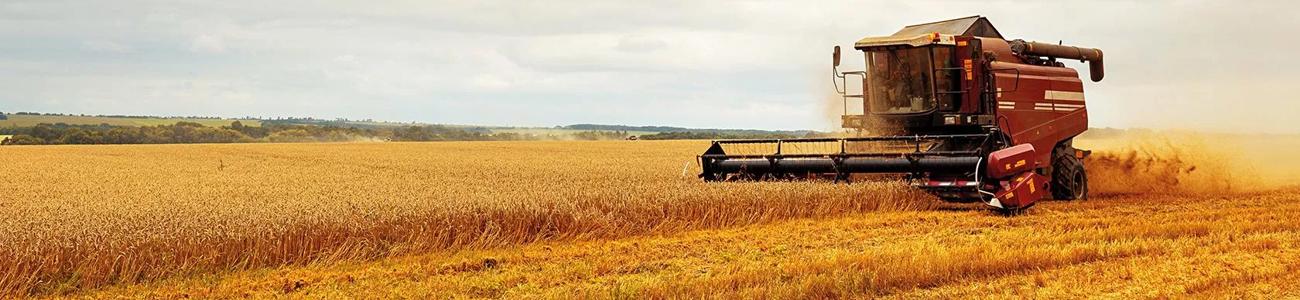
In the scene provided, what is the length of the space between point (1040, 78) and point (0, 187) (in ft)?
39.0

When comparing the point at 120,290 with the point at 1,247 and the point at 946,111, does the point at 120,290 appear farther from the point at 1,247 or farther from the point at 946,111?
the point at 946,111

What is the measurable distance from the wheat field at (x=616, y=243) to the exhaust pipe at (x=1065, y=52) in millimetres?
2228

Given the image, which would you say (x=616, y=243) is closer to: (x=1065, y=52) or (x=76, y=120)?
(x=1065, y=52)

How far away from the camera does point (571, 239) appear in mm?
8828

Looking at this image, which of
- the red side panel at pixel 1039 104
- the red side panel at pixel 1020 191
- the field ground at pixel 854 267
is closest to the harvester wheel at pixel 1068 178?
the red side panel at pixel 1039 104

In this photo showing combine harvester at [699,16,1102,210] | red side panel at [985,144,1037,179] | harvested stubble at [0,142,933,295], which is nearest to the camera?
harvested stubble at [0,142,933,295]

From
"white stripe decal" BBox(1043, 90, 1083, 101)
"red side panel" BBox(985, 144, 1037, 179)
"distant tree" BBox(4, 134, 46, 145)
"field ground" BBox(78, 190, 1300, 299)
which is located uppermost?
"white stripe decal" BBox(1043, 90, 1083, 101)

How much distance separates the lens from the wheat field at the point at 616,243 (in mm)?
6387

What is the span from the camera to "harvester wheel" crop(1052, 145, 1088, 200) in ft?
42.0

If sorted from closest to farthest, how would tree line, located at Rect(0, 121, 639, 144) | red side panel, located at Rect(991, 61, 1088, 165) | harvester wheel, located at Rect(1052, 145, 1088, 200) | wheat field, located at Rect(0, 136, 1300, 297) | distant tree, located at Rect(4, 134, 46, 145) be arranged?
wheat field, located at Rect(0, 136, 1300, 297)
red side panel, located at Rect(991, 61, 1088, 165)
harvester wheel, located at Rect(1052, 145, 1088, 200)
distant tree, located at Rect(4, 134, 46, 145)
tree line, located at Rect(0, 121, 639, 144)

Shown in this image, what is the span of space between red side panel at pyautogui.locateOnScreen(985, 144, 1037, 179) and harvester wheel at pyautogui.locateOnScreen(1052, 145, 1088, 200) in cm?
182

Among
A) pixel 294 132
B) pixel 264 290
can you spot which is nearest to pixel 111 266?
pixel 264 290

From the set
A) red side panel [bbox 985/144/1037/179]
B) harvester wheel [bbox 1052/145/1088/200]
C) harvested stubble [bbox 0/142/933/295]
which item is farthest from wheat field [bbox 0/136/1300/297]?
harvester wheel [bbox 1052/145/1088/200]

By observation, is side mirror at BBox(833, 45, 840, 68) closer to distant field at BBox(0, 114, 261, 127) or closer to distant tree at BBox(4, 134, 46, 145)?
distant tree at BBox(4, 134, 46, 145)
